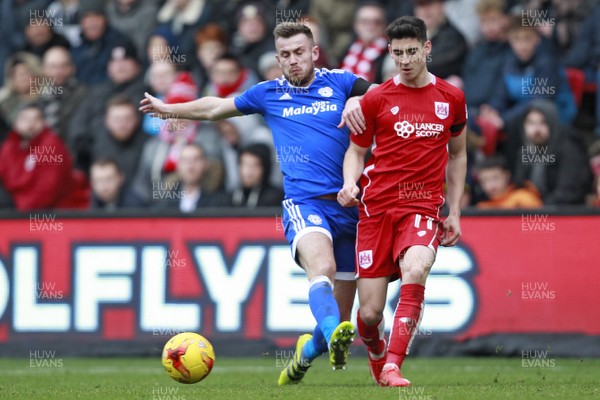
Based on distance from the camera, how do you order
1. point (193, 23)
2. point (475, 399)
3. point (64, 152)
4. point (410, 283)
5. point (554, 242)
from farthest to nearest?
1. point (193, 23)
2. point (64, 152)
3. point (554, 242)
4. point (410, 283)
5. point (475, 399)

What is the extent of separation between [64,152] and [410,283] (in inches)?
297

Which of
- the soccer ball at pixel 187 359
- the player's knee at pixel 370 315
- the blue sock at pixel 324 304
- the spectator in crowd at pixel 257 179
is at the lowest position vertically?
the soccer ball at pixel 187 359

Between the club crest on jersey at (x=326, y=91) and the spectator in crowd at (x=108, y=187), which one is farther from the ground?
the club crest on jersey at (x=326, y=91)

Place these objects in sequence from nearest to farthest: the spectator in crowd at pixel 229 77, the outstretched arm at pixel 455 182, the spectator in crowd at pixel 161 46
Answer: the outstretched arm at pixel 455 182, the spectator in crowd at pixel 229 77, the spectator in crowd at pixel 161 46

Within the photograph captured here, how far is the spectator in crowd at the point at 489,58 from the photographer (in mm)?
13641

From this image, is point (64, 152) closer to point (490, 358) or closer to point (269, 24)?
point (269, 24)

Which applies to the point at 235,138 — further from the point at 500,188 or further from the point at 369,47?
the point at 500,188

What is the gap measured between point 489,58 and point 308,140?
5.59 meters

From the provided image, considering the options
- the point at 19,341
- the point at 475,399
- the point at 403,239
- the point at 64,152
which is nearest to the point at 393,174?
the point at 403,239

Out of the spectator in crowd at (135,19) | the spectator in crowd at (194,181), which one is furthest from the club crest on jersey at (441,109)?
the spectator in crowd at (135,19)

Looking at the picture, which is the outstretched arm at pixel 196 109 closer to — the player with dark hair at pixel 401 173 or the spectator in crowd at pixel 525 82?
the player with dark hair at pixel 401 173

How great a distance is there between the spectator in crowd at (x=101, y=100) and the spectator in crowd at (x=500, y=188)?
4.84 m

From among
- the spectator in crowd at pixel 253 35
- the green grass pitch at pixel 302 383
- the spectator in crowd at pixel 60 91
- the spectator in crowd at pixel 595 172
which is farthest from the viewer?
the spectator in crowd at pixel 60 91

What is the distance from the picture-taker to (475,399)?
720 centimetres
